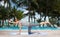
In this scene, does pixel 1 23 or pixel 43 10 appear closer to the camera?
pixel 1 23

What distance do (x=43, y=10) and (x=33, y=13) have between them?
1056mm

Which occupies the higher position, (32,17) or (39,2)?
(39,2)

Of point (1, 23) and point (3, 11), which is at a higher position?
point (3, 11)

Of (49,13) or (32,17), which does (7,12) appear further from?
(49,13)

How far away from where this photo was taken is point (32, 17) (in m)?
15.8

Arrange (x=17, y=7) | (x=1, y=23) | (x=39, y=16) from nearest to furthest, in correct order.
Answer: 1. (x=1, y=23)
2. (x=17, y=7)
3. (x=39, y=16)

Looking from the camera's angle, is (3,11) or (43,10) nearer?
(3,11)

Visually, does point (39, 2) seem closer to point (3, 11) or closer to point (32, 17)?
point (32, 17)

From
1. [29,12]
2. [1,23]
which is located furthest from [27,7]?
[1,23]

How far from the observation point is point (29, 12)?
51.6 feet

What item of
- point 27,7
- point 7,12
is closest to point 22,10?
point 27,7

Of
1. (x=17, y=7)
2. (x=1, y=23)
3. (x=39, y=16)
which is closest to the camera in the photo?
(x=1, y=23)

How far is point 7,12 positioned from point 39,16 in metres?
3.48

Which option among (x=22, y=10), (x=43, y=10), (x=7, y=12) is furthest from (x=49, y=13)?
(x=7, y=12)
